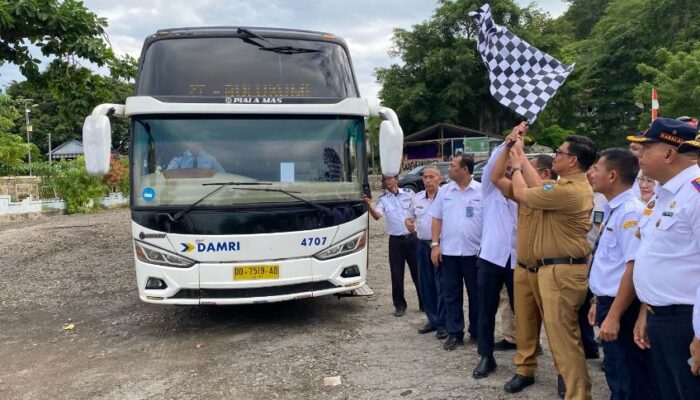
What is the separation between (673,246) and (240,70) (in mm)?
4393

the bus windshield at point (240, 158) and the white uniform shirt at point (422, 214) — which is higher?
the bus windshield at point (240, 158)

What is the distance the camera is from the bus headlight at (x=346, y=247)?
543 centimetres

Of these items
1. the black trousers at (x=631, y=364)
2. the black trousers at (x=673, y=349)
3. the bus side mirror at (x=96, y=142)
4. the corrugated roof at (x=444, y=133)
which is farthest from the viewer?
the corrugated roof at (x=444, y=133)

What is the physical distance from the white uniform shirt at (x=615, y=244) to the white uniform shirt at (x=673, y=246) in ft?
1.90

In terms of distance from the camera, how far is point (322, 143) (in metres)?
5.53

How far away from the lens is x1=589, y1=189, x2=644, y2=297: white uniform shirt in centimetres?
310

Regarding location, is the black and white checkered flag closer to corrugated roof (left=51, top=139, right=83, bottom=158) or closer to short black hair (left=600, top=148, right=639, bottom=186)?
short black hair (left=600, top=148, right=639, bottom=186)

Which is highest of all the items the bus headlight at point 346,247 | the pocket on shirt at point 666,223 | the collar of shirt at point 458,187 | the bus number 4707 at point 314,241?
the collar of shirt at point 458,187

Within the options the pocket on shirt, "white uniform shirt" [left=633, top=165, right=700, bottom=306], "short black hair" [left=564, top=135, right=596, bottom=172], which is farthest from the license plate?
the pocket on shirt

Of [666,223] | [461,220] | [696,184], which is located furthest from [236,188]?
[696,184]

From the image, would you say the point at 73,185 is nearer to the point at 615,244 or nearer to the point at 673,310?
the point at 615,244

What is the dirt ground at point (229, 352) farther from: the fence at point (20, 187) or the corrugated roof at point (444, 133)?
the corrugated roof at point (444, 133)

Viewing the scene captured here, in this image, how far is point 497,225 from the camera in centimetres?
423

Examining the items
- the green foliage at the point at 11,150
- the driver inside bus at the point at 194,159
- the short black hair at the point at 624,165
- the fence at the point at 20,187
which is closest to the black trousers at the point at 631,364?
the short black hair at the point at 624,165
